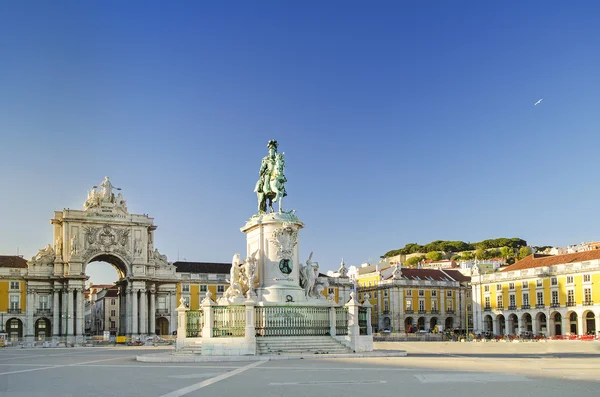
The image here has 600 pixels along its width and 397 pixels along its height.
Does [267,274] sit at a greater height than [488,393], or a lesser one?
greater

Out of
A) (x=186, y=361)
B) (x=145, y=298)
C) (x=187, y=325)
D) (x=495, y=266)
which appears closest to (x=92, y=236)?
(x=145, y=298)

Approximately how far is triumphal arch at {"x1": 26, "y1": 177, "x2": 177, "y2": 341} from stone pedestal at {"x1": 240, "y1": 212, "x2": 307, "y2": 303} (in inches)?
1801

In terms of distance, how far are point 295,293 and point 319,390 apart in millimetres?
12981

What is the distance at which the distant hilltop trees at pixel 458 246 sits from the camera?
136375 mm

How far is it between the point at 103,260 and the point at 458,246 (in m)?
84.5

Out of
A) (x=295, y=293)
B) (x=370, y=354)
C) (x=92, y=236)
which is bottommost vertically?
(x=370, y=354)

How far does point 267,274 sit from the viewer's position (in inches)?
1059

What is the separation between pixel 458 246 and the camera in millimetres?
142625

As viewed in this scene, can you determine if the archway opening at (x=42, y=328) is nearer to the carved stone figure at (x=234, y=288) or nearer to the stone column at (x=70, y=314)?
the stone column at (x=70, y=314)

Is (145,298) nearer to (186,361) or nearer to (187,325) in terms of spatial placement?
(187,325)

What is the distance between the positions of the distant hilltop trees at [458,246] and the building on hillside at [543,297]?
180 ft

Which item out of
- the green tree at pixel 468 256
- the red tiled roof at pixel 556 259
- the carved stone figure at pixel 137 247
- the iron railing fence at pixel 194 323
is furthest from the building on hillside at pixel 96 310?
the iron railing fence at pixel 194 323

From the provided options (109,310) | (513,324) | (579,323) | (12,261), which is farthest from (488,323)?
(109,310)

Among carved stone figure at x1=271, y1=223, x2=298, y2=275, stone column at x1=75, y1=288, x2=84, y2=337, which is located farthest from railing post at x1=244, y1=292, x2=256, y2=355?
stone column at x1=75, y1=288, x2=84, y2=337
